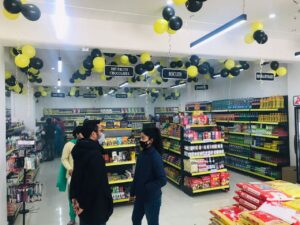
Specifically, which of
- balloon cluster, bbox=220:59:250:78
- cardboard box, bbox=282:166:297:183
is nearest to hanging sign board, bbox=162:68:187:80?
balloon cluster, bbox=220:59:250:78

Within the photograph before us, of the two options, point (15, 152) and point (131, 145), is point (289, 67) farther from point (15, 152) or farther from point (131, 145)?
point (15, 152)

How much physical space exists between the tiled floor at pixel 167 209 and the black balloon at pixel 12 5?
3886 millimetres

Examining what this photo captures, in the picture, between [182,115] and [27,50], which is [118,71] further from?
[182,115]

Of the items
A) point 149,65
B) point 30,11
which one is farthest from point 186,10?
point 30,11

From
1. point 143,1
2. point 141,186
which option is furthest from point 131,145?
point 143,1

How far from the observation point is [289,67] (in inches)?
289

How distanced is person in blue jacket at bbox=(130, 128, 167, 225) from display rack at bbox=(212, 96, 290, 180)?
5.39 meters

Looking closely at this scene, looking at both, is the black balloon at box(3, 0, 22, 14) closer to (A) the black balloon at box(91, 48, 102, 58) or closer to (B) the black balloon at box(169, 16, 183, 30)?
(A) the black balloon at box(91, 48, 102, 58)

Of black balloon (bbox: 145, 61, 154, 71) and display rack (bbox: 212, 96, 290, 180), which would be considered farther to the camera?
display rack (bbox: 212, 96, 290, 180)

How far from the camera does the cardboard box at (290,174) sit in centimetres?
646

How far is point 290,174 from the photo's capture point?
6527mm

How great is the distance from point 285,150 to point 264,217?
6639 mm

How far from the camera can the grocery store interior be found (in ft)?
13.9

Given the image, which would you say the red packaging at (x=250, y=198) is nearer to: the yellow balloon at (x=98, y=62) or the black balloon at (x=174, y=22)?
the black balloon at (x=174, y=22)
